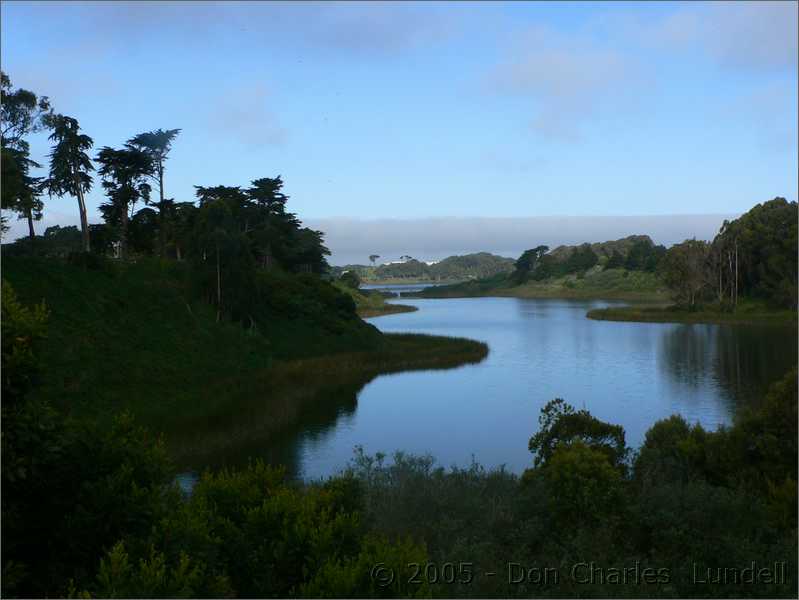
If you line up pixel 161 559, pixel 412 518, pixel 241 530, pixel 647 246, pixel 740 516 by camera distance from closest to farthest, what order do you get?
pixel 161 559 → pixel 241 530 → pixel 740 516 → pixel 412 518 → pixel 647 246

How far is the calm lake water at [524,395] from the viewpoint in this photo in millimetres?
31047

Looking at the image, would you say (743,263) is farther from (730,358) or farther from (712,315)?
(730,358)

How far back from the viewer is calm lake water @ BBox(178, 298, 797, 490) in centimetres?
3105

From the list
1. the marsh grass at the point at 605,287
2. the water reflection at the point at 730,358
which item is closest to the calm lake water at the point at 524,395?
the water reflection at the point at 730,358

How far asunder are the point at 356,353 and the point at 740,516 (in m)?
47.3

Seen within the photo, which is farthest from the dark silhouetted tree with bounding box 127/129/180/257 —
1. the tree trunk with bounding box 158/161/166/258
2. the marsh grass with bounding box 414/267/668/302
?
the marsh grass with bounding box 414/267/668/302

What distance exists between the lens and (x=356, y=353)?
198 feet

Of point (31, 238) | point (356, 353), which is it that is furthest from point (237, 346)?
point (31, 238)

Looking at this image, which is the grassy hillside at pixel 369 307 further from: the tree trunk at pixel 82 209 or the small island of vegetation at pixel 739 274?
the tree trunk at pixel 82 209

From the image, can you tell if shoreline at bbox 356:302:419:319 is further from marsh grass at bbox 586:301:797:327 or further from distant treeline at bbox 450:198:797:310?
distant treeline at bbox 450:198:797:310

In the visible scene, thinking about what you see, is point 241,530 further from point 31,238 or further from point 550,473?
point 31,238

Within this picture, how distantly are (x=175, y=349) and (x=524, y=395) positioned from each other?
22.1 metres

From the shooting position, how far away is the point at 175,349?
152ft

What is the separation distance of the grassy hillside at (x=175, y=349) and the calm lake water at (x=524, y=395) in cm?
422
